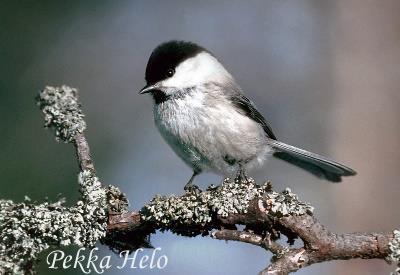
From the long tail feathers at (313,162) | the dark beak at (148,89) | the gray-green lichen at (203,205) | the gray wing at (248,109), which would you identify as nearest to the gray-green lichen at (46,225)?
the gray-green lichen at (203,205)

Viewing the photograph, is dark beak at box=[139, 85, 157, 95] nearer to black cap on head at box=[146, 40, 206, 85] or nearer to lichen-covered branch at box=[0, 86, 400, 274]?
black cap on head at box=[146, 40, 206, 85]

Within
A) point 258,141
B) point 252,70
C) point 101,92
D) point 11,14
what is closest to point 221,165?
point 258,141

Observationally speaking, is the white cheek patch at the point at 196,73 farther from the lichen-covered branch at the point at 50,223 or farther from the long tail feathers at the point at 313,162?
the lichen-covered branch at the point at 50,223

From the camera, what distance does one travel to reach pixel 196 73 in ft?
12.5

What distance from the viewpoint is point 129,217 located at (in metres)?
2.49

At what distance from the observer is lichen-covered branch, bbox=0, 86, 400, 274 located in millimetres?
2162

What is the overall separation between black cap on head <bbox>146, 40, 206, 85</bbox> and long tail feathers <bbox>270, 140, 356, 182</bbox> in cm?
82

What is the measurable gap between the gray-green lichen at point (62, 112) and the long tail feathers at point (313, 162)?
1599 millimetres

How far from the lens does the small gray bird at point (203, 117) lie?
3590 mm

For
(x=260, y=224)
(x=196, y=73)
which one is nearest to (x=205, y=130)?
(x=196, y=73)

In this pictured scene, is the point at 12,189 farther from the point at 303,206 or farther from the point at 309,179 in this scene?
the point at 303,206

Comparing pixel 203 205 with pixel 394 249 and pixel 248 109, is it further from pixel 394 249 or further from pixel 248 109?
pixel 248 109

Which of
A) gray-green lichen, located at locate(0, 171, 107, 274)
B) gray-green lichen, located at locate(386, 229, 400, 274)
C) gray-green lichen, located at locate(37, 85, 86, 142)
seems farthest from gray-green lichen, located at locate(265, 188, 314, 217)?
gray-green lichen, located at locate(37, 85, 86, 142)

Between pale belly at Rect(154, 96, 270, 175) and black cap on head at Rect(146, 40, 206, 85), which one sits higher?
black cap on head at Rect(146, 40, 206, 85)
